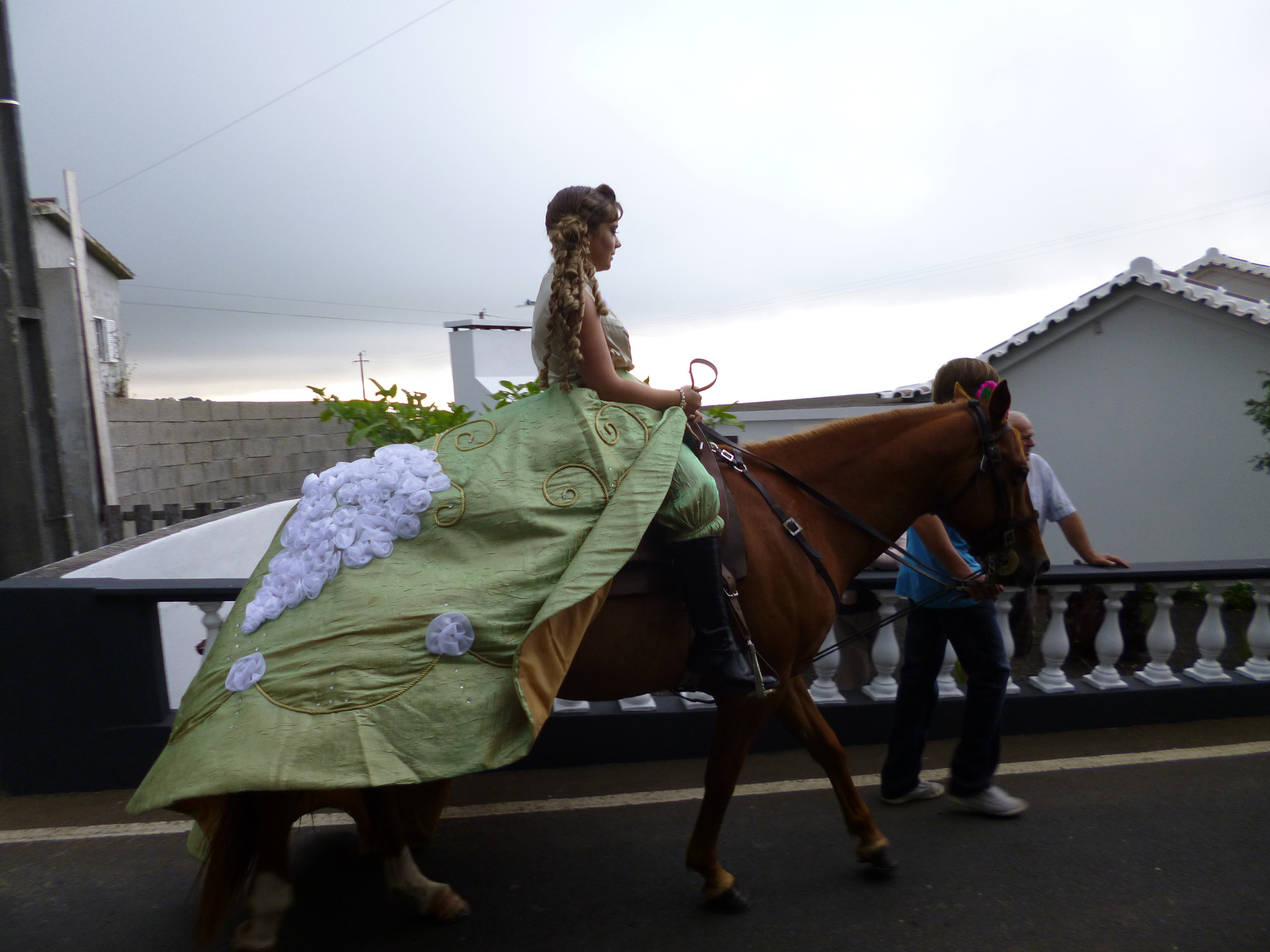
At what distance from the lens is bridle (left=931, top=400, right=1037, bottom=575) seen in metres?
3.21

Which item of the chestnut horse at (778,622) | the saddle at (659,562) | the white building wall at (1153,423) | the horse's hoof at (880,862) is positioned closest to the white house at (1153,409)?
the white building wall at (1153,423)

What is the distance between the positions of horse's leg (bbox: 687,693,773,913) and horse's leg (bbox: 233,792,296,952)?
1.38 metres

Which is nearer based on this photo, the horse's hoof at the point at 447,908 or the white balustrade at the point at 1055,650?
the horse's hoof at the point at 447,908

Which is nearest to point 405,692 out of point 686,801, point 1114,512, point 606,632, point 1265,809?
point 606,632

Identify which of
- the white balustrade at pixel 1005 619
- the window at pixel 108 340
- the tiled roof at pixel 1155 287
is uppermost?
the window at pixel 108 340

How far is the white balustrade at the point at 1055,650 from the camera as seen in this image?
4.59m

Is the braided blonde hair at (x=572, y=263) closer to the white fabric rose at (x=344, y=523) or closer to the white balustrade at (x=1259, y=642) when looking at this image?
the white fabric rose at (x=344, y=523)

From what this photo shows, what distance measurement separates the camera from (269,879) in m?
2.46

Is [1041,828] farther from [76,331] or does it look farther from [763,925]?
[76,331]

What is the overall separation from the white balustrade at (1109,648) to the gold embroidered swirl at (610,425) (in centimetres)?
323

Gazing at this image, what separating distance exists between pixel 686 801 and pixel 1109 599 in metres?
2.68

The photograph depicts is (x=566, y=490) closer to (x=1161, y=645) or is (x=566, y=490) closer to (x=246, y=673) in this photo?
(x=246, y=673)

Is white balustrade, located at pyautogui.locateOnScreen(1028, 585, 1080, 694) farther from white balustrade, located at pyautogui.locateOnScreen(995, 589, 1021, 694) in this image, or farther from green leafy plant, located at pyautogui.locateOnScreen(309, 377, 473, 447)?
green leafy plant, located at pyautogui.locateOnScreen(309, 377, 473, 447)

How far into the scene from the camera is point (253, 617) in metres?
2.41
